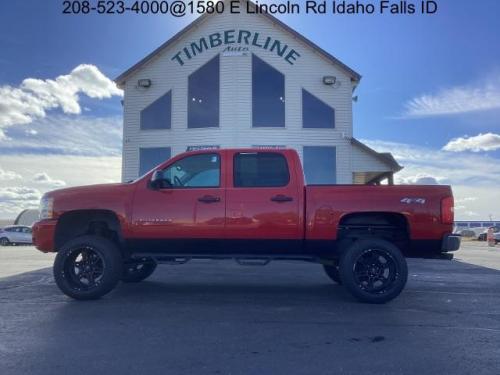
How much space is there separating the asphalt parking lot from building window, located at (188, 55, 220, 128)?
412 inches

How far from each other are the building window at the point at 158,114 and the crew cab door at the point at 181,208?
37.5 ft

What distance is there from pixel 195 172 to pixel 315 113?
11362 millimetres

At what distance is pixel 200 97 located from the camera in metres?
17.3

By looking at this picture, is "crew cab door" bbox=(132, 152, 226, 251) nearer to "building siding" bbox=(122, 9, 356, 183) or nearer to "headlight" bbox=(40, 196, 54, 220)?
"headlight" bbox=(40, 196, 54, 220)

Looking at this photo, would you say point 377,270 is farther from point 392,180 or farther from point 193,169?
point 392,180

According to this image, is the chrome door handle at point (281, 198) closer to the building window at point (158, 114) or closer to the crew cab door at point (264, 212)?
the crew cab door at point (264, 212)

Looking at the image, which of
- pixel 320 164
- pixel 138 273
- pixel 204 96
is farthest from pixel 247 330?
pixel 204 96

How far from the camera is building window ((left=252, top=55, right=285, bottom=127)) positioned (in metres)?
17.0

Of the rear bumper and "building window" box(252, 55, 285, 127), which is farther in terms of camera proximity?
"building window" box(252, 55, 285, 127)

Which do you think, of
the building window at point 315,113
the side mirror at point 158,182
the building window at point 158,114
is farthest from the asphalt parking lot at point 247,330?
the building window at point 158,114

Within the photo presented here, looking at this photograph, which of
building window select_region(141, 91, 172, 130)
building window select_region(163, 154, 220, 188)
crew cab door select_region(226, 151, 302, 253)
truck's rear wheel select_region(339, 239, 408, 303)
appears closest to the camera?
truck's rear wheel select_region(339, 239, 408, 303)

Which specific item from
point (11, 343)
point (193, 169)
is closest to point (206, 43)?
point (193, 169)

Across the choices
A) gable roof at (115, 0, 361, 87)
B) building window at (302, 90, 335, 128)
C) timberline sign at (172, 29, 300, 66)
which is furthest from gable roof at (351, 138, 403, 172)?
timberline sign at (172, 29, 300, 66)

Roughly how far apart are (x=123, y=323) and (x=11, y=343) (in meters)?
1.08
